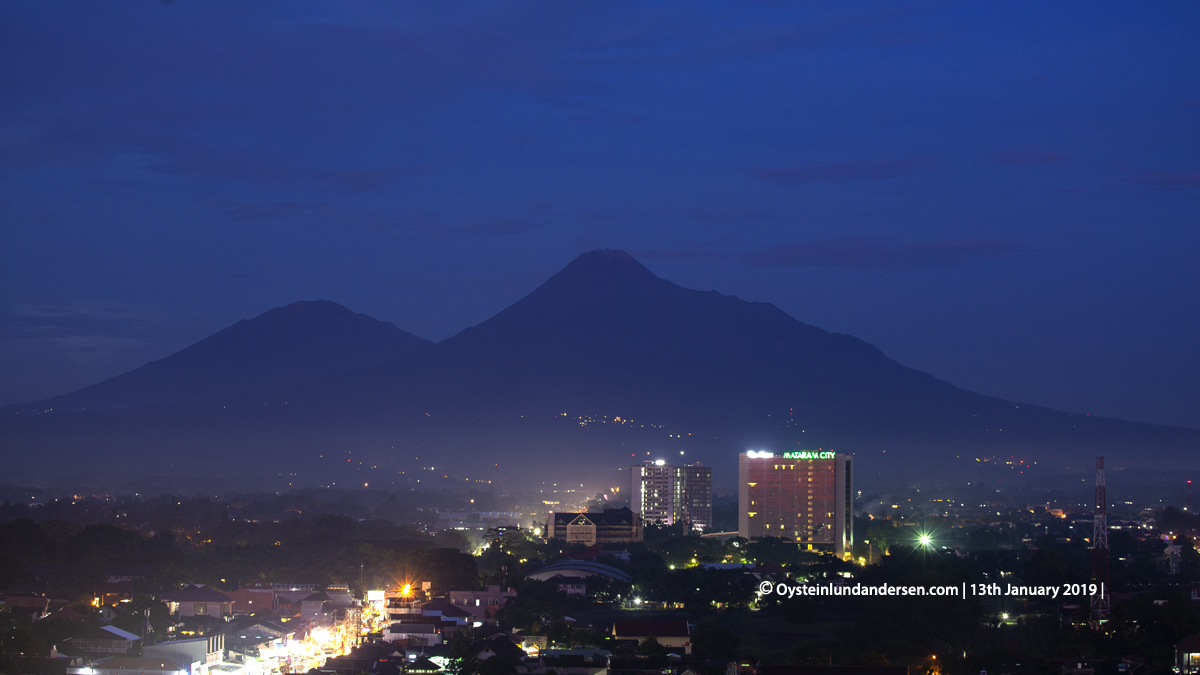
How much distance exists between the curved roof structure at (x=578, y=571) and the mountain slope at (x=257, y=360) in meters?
106

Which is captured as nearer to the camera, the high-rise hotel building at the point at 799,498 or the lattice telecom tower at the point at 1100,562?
the lattice telecom tower at the point at 1100,562

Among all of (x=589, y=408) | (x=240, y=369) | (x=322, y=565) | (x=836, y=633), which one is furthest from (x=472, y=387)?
(x=836, y=633)

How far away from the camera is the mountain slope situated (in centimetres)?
14225

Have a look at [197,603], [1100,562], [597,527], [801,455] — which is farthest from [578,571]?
[801,455]

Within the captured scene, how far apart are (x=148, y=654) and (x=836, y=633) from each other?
40.5 feet

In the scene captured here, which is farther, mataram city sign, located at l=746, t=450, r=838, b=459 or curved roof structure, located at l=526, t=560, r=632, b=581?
mataram city sign, located at l=746, t=450, r=838, b=459

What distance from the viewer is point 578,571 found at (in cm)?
3569

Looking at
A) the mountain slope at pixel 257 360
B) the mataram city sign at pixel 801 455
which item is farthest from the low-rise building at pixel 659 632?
the mountain slope at pixel 257 360

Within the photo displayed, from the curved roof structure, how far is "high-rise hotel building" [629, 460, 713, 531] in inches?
1217

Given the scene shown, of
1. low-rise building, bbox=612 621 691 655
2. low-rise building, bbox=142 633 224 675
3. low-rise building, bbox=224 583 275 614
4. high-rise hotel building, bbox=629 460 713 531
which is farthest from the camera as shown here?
high-rise hotel building, bbox=629 460 713 531

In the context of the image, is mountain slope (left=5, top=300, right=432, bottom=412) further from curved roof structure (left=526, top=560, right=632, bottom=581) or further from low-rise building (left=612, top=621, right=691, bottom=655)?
low-rise building (left=612, top=621, right=691, bottom=655)

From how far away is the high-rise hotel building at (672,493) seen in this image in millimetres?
68062

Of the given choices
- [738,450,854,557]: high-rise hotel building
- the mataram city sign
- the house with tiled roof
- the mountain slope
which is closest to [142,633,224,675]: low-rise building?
the house with tiled roof

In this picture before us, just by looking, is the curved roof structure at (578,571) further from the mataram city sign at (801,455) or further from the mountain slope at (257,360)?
the mountain slope at (257,360)
